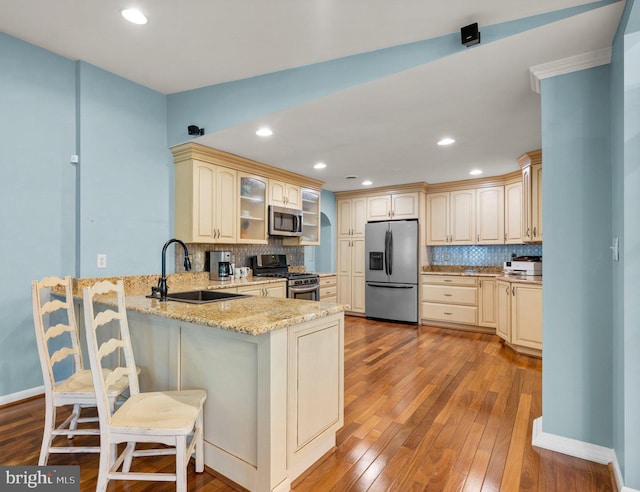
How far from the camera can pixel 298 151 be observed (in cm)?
382

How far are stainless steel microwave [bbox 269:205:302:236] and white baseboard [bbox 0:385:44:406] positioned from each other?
274cm

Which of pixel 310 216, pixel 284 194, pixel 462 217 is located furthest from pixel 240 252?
pixel 462 217

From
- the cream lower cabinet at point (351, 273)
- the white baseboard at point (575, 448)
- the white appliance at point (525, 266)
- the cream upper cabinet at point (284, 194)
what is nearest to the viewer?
the white baseboard at point (575, 448)

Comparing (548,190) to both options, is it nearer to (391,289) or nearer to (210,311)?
(210,311)

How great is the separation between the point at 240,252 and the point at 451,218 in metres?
3.34

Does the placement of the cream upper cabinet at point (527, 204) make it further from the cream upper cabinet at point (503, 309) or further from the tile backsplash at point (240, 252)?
the tile backsplash at point (240, 252)

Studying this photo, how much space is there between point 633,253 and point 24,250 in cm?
384

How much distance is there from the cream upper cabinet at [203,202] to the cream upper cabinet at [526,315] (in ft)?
11.0

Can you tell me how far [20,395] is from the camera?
102 inches

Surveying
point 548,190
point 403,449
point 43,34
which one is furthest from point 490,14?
point 43,34

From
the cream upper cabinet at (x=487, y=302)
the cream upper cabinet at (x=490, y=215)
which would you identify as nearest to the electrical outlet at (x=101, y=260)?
the cream upper cabinet at (x=487, y=302)

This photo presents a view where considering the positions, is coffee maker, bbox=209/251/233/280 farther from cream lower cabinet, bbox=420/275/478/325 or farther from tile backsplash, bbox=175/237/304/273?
cream lower cabinet, bbox=420/275/478/325

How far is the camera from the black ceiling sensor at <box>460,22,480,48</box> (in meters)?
1.85

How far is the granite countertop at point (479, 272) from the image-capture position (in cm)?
388
